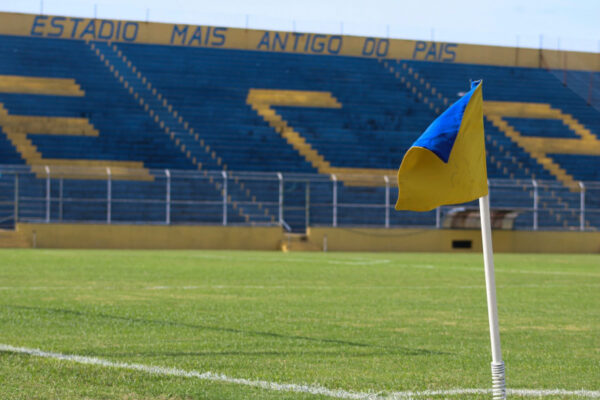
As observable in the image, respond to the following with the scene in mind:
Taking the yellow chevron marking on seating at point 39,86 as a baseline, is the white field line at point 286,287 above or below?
below

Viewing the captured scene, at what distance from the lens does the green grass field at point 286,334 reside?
15.4 ft

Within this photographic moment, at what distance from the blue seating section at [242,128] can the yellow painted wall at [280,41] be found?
1.71 feet

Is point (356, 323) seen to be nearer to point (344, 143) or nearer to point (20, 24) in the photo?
point (344, 143)

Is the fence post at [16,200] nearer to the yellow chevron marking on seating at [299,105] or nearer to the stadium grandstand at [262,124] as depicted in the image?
the stadium grandstand at [262,124]

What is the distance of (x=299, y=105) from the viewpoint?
37281 millimetres

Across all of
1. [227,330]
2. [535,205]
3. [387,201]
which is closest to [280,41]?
[387,201]

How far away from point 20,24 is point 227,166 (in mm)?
11903

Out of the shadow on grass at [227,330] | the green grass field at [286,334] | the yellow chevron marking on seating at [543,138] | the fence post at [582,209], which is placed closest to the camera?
the green grass field at [286,334]

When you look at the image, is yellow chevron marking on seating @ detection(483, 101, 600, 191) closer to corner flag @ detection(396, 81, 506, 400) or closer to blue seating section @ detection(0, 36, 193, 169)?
blue seating section @ detection(0, 36, 193, 169)

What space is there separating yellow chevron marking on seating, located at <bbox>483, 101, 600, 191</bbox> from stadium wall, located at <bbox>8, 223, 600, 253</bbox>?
544 cm

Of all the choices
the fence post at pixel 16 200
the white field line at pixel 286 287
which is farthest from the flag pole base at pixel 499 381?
the fence post at pixel 16 200

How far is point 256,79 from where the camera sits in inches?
1495

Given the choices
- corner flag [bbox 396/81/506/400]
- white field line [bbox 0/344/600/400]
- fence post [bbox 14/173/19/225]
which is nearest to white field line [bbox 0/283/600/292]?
white field line [bbox 0/344/600/400]

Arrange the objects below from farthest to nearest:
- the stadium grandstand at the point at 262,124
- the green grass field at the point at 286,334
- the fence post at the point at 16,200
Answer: the stadium grandstand at the point at 262,124, the fence post at the point at 16,200, the green grass field at the point at 286,334
